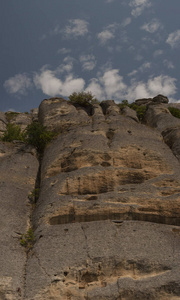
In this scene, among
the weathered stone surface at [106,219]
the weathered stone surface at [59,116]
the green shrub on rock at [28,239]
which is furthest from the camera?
the weathered stone surface at [59,116]

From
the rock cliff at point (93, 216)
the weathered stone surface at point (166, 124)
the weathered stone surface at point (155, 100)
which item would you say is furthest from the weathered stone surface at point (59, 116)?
the weathered stone surface at point (155, 100)

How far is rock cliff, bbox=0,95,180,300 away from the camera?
9.32 meters

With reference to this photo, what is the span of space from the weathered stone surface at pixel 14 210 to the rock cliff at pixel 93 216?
4cm

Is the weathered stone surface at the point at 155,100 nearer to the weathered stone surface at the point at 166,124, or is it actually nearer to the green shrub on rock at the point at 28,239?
the weathered stone surface at the point at 166,124

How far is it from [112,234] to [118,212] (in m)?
1.31

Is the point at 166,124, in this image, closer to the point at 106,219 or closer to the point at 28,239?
the point at 106,219

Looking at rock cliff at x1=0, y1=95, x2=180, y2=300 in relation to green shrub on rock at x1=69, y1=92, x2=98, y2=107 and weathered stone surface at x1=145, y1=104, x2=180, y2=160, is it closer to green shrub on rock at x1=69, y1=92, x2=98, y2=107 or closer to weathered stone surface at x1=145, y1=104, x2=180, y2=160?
weathered stone surface at x1=145, y1=104, x2=180, y2=160

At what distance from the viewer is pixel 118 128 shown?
19203 millimetres

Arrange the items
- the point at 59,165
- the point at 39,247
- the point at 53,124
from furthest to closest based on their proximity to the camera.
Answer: the point at 53,124 < the point at 59,165 < the point at 39,247

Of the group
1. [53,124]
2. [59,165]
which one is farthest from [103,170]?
[53,124]

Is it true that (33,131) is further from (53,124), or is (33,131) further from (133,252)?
(133,252)

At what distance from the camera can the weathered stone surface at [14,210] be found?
9461 mm

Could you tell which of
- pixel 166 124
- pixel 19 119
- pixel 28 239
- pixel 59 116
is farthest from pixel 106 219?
pixel 19 119

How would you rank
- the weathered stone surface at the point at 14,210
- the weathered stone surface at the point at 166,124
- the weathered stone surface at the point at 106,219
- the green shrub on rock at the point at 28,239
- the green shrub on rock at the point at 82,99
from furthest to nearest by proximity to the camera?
1. the green shrub on rock at the point at 82,99
2. the weathered stone surface at the point at 166,124
3. the green shrub on rock at the point at 28,239
4. the weathered stone surface at the point at 14,210
5. the weathered stone surface at the point at 106,219
